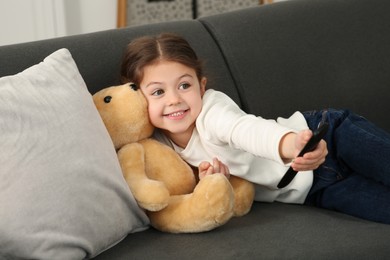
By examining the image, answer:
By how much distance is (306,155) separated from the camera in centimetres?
150

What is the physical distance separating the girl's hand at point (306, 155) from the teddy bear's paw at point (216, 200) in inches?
6.5

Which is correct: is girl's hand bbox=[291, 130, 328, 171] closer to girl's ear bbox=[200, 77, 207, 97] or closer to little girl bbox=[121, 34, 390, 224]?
little girl bbox=[121, 34, 390, 224]

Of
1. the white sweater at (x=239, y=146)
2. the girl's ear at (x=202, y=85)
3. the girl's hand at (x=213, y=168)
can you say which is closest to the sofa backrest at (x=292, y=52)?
the girl's ear at (x=202, y=85)

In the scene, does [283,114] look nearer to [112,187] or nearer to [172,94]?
[172,94]

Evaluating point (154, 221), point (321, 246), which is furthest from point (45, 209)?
point (321, 246)

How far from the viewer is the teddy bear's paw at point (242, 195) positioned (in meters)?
1.74

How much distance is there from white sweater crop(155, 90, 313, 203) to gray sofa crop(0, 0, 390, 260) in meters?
0.05

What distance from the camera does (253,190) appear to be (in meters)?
1.78

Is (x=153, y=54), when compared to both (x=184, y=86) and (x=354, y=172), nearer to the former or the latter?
(x=184, y=86)

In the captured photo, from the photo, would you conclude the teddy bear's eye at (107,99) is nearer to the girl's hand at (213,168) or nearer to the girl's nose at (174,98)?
the girl's nose at (174,98)

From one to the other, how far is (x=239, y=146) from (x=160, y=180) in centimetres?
20

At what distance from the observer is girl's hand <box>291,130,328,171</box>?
1483mm

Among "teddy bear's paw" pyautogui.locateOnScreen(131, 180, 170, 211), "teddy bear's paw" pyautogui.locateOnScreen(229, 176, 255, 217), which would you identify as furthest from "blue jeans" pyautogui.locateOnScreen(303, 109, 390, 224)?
"teddy bear's paw" pyautogui.locateOnScreen(131, 180, 170, 211)

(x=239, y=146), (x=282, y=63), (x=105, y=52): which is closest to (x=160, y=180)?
(x=239, y=146)
